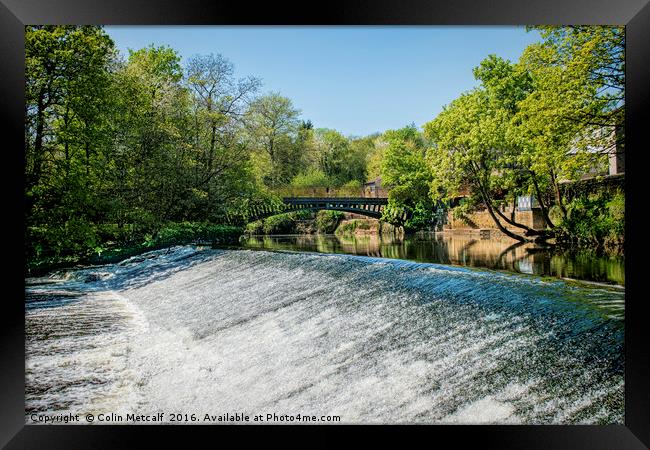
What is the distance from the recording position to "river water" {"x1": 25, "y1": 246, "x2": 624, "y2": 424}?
9.80 ft

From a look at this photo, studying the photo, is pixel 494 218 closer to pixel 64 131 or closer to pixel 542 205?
pixel 542 205

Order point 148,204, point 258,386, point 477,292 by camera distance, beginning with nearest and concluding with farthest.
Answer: point 258,386 < point 477,292 < point 148,204

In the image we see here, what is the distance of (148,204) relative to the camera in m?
7.12

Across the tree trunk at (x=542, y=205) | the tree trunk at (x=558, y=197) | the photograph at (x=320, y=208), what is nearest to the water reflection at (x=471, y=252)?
the photograph at (x=320, y=208)

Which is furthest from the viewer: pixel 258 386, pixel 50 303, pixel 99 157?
pixel 99 157

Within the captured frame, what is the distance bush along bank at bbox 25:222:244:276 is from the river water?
218 mm

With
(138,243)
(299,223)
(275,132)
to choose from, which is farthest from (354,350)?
(299,223)

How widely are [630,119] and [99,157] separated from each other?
542 cm

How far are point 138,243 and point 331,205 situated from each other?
10.6ft

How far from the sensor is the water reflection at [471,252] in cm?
443

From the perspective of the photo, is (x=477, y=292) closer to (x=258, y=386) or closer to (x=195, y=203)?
(x=258, y=386)

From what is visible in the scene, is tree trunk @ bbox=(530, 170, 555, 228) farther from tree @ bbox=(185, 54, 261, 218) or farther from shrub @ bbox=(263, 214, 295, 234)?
shrub @ bbox=(263, 214, 295, 234)

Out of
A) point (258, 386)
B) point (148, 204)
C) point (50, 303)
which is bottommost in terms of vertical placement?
point (258, 386)
